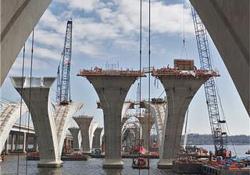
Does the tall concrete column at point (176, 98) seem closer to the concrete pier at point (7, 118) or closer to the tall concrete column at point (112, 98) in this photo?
the tall concrete column at point (112, 98)

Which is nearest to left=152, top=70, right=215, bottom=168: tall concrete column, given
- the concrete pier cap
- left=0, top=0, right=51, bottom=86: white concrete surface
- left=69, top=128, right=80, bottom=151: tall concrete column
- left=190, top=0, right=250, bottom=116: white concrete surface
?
the concrete pier cap

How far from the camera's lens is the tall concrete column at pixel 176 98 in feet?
240

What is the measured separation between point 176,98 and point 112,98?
1109cm

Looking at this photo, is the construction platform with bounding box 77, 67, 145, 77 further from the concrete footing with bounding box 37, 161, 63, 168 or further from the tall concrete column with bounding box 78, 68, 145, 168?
the concrete footing with bounding box 37, 161, 63, 168

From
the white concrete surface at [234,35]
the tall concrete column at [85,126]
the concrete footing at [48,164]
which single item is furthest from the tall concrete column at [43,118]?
the tall concrete column at [85,126]

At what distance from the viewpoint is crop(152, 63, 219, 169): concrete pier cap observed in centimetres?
7300

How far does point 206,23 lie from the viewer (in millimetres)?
15133

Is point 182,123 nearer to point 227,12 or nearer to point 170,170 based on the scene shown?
point 170,170

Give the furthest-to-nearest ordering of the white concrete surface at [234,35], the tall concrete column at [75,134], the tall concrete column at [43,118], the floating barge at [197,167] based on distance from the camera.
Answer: the tall concrete column at [75,134], the tall concrete column at [43,118], the floating barge at [197,167], the white concrete surface at [234,35]

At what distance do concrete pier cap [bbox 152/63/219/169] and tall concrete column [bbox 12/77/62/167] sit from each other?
1897 centimetres

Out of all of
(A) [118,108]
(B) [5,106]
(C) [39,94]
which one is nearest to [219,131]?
(A) [118,108]

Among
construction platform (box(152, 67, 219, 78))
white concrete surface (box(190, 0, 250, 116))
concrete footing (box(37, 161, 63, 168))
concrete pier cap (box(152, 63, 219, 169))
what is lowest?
concrete footing (box(37, 161, 63, 168))

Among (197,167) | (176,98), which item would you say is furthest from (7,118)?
(197,167)

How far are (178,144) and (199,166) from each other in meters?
6.90
